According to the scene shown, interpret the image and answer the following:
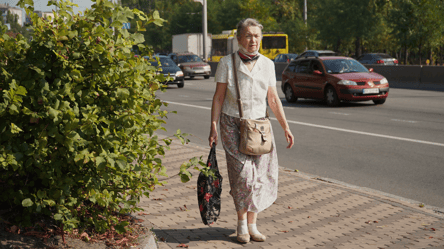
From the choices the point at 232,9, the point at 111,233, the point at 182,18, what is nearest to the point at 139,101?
the point at 111,233

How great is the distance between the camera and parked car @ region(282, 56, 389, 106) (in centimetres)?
1656

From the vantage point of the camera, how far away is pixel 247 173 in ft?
14.5

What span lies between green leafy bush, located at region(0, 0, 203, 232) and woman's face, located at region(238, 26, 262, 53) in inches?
39.4

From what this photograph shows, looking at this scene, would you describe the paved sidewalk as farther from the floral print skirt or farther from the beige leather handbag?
the beige leather handbag

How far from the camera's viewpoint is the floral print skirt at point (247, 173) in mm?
4434

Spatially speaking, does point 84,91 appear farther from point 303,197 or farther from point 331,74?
point 331,74

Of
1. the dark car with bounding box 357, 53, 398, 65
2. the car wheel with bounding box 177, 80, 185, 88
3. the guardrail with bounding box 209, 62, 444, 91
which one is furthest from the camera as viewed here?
the dark car with bounding box 357, 53, 398, 65

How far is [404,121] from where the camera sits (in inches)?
518

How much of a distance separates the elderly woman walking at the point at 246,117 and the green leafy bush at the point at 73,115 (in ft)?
3.15

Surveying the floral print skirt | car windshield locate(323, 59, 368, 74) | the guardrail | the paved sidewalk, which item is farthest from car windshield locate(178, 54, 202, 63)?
the floral print skirt

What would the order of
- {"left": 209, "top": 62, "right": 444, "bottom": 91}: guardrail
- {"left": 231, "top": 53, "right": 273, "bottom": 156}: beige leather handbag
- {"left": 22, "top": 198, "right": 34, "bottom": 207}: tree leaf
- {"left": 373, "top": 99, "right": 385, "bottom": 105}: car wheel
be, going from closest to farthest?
{"left": 22, "top": 198, "right": 34, "bottom": 207}: tree leaf < {"left": 231, "top": 53, "right": 273, "bottom": 156}: beige leather handbag < {"left": 373, "top": 99, "right": 385, "bottom": 105}: car wheel < {"left": 209, "top": 62, "right": 444, "bottom": 91}: guardrail

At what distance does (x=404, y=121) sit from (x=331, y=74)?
447cm

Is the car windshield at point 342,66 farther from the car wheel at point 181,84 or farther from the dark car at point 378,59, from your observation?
the dark car at point 378,59

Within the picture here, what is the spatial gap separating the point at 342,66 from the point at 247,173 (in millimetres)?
13969
